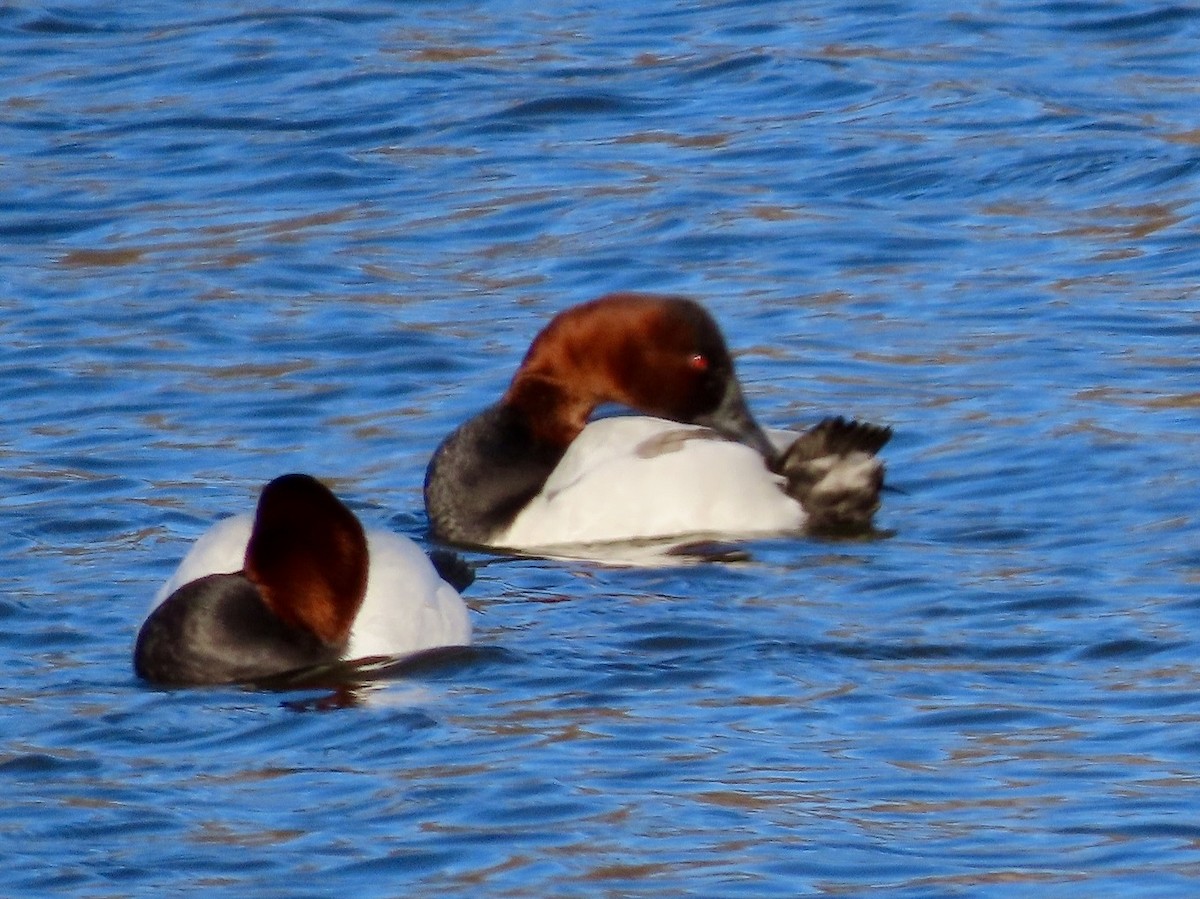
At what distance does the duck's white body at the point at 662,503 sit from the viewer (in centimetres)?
878

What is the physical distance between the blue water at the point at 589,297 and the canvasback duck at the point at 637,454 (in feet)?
0.65

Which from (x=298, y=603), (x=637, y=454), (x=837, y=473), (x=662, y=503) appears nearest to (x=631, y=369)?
(x=637, y=454)

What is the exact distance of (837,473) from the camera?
28.6 ft

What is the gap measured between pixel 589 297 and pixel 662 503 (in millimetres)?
2751

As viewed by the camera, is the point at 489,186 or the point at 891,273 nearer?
the point at 891,273

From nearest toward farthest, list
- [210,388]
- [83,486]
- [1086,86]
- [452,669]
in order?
[452,669] → [83,486] → [210,388] → [1086,86]

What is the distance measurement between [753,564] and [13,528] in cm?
235

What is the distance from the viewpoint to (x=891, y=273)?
1160 centimetres

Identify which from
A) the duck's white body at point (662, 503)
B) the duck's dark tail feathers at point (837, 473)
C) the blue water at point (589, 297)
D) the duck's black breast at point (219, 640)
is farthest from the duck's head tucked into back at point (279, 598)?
the duck's dark tail feathers at point (837, 473)

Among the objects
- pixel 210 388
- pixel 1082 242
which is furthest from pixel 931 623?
pixel 1082 242

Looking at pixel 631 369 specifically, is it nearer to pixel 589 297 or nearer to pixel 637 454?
pixel 637 454

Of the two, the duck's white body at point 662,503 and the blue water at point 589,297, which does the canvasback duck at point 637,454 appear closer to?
the duck's white body at point 662,503

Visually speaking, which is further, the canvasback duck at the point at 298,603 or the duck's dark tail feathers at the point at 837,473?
the duck's dark tail feathers at the point at 837,473

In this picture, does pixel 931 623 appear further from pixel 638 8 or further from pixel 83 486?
pixel 638 8
